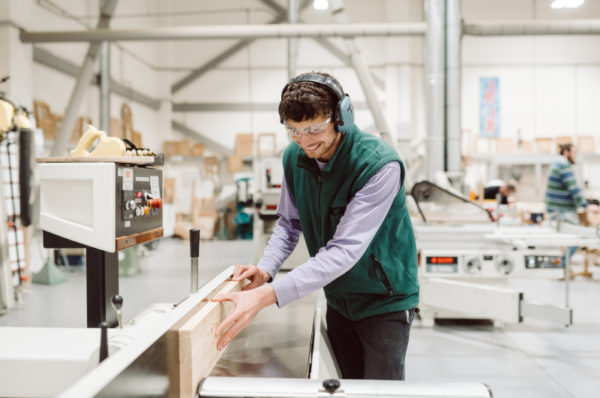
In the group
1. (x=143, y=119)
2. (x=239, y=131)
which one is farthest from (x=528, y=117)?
(x=143, y=119)

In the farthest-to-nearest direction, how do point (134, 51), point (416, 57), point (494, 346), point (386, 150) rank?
point (416, 57) < point (134, 51) < point (494, 346) < point (386, 150)

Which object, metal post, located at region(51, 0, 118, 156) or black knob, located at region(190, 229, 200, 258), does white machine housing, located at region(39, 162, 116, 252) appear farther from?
metal post, located at region(51, 0, 118, 156)

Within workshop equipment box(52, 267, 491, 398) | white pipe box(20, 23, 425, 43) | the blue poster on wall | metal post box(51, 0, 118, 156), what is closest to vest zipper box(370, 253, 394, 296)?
workshop equipment box(52, 267, 491, 398)

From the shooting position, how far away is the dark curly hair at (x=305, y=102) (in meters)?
1.04

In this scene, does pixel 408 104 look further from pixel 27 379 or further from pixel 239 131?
Answer: pixel 27 379

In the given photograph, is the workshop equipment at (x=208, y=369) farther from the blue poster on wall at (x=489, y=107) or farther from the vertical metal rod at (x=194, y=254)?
the blue poster on wall at (x=489, y=107)

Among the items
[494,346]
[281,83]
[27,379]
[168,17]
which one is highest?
[168,17]

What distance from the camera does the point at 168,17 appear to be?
377 inches

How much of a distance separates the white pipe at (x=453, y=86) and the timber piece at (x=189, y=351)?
383 centimetres

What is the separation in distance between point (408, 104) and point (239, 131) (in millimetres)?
3636

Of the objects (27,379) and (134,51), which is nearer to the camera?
(27,379)

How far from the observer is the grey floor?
2529mm

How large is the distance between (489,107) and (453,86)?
5291mm

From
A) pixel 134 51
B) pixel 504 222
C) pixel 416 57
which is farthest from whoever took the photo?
pixel 416 57
